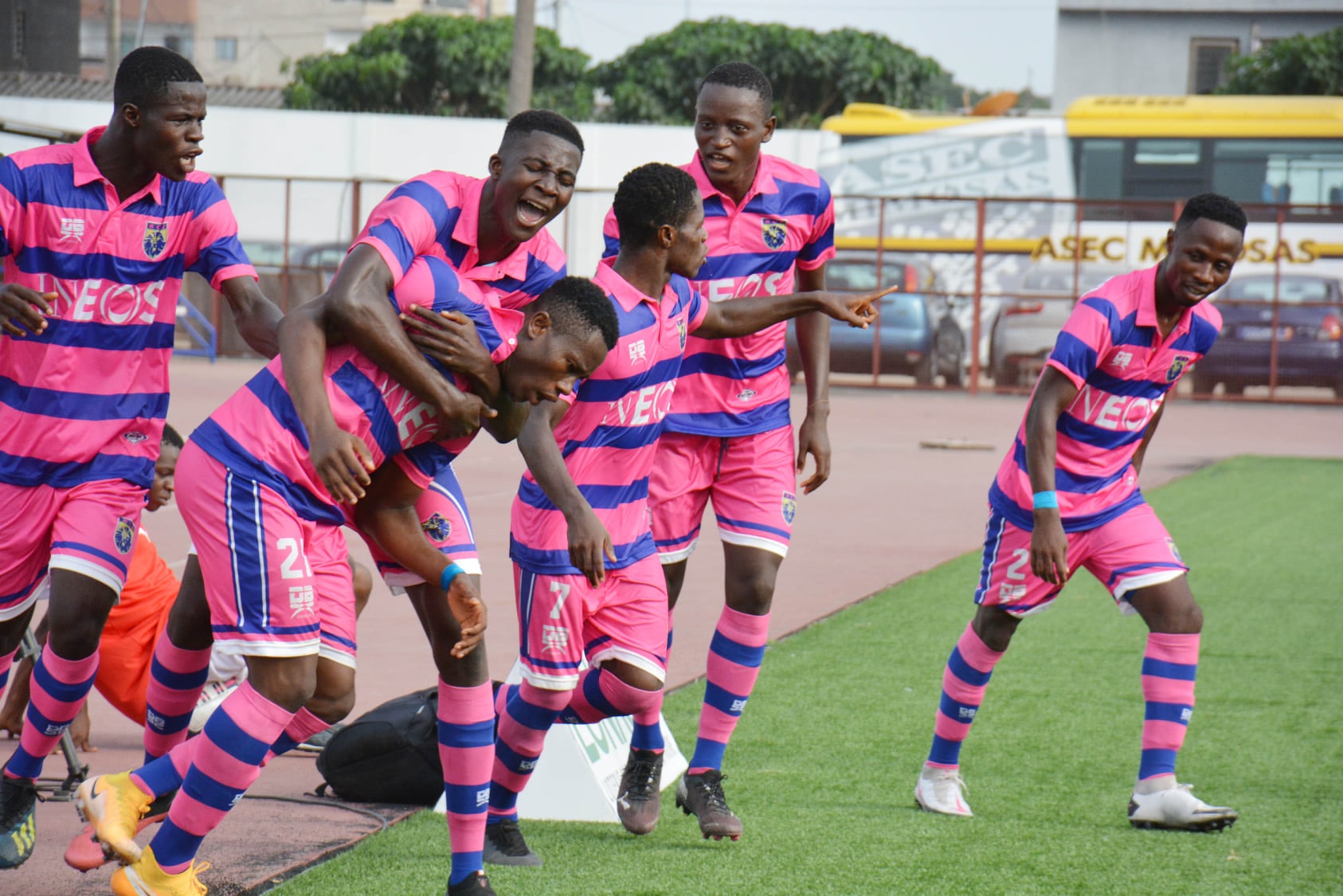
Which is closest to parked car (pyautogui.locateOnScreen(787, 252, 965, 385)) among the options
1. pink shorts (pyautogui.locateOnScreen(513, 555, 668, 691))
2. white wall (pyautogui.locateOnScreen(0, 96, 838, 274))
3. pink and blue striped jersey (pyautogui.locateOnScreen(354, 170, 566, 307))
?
white wall (pyautogui.locateOnScreen(0, 96, 838, 274))

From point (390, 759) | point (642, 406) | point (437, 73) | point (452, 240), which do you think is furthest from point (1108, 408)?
point (437, 73)

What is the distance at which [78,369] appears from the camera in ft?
14.2

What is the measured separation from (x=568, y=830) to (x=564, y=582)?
0.88m

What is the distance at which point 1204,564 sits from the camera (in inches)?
401

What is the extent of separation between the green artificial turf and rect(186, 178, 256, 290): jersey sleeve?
1722 mm

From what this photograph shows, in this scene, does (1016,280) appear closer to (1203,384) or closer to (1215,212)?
(1203,384)

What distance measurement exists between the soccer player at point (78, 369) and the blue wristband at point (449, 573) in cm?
104

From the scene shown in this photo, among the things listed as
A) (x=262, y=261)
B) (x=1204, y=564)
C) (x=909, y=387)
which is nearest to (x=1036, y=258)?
(x=909, y=387)

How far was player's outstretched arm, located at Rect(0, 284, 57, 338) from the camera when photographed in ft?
13.5

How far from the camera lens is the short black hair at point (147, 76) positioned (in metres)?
4.26

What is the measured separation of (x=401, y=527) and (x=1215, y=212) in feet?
9.26

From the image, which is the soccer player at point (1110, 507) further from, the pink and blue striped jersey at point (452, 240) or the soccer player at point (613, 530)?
the pink and blue striped jersey at point (452, 240)

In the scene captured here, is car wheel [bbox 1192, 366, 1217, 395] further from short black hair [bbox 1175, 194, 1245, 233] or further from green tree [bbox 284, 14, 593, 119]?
green tree [bbox 284, 14, 593, 119]

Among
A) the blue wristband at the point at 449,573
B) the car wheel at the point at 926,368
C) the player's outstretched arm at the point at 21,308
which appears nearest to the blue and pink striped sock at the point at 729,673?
the blue wristband at the point at 449,573
